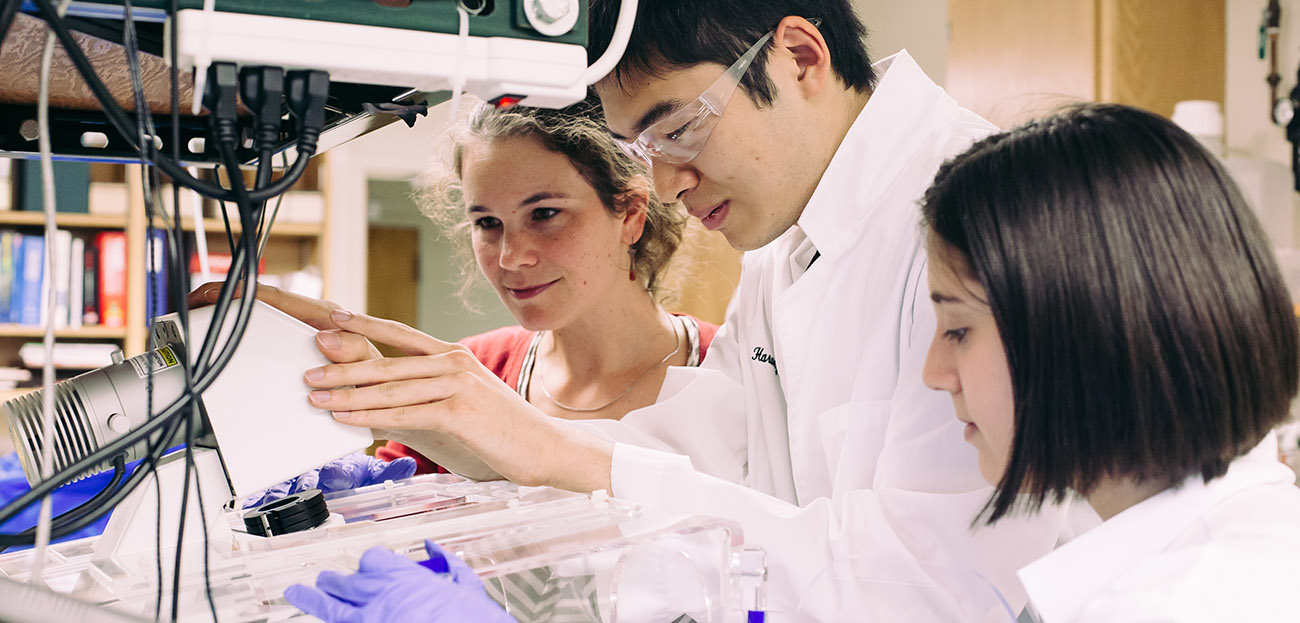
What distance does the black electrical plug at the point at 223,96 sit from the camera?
62 cm

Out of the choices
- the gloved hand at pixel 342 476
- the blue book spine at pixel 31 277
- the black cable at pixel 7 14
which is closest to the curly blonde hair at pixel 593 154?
the gloved hand at pixel 342 476

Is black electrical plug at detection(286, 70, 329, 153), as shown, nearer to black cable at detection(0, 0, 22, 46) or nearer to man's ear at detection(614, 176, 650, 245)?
black cable at detection(0, 0, 22, 46)

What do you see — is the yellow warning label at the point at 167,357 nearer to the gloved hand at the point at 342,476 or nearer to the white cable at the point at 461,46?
the gloved hand at the point at 342,476

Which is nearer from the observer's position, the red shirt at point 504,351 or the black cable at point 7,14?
the black cable at point 7,14

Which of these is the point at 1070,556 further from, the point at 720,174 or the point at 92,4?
the point at 92,4

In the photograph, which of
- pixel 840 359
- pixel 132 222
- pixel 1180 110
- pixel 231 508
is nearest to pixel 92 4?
pixel 231 508

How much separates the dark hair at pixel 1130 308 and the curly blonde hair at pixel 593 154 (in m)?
0.93

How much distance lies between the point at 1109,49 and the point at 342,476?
2.50 metres

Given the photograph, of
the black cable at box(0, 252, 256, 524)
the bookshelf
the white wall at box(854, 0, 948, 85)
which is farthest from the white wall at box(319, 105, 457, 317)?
the black cable at box(0, 252, 256, 524)

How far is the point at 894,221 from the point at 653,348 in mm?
704

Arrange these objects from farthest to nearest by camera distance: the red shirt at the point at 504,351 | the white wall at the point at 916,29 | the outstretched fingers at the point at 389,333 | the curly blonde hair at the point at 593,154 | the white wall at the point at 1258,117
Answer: the white wall at the point at 916,29
the white wall at the point at 1258,117
the red shirt at the point at 504,351
the curly blonde hair at the point at 593,154
the outstretched fingers at the point at 389,333

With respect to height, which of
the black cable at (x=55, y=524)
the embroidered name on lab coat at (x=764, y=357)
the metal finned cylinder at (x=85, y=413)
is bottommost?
the embroidered name on lab coat at (x=764, y=357)

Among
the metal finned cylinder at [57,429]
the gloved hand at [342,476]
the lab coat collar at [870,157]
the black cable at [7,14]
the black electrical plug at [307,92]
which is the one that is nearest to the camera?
the black cable at [7,14]

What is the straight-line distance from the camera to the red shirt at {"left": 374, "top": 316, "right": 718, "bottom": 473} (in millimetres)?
1904
